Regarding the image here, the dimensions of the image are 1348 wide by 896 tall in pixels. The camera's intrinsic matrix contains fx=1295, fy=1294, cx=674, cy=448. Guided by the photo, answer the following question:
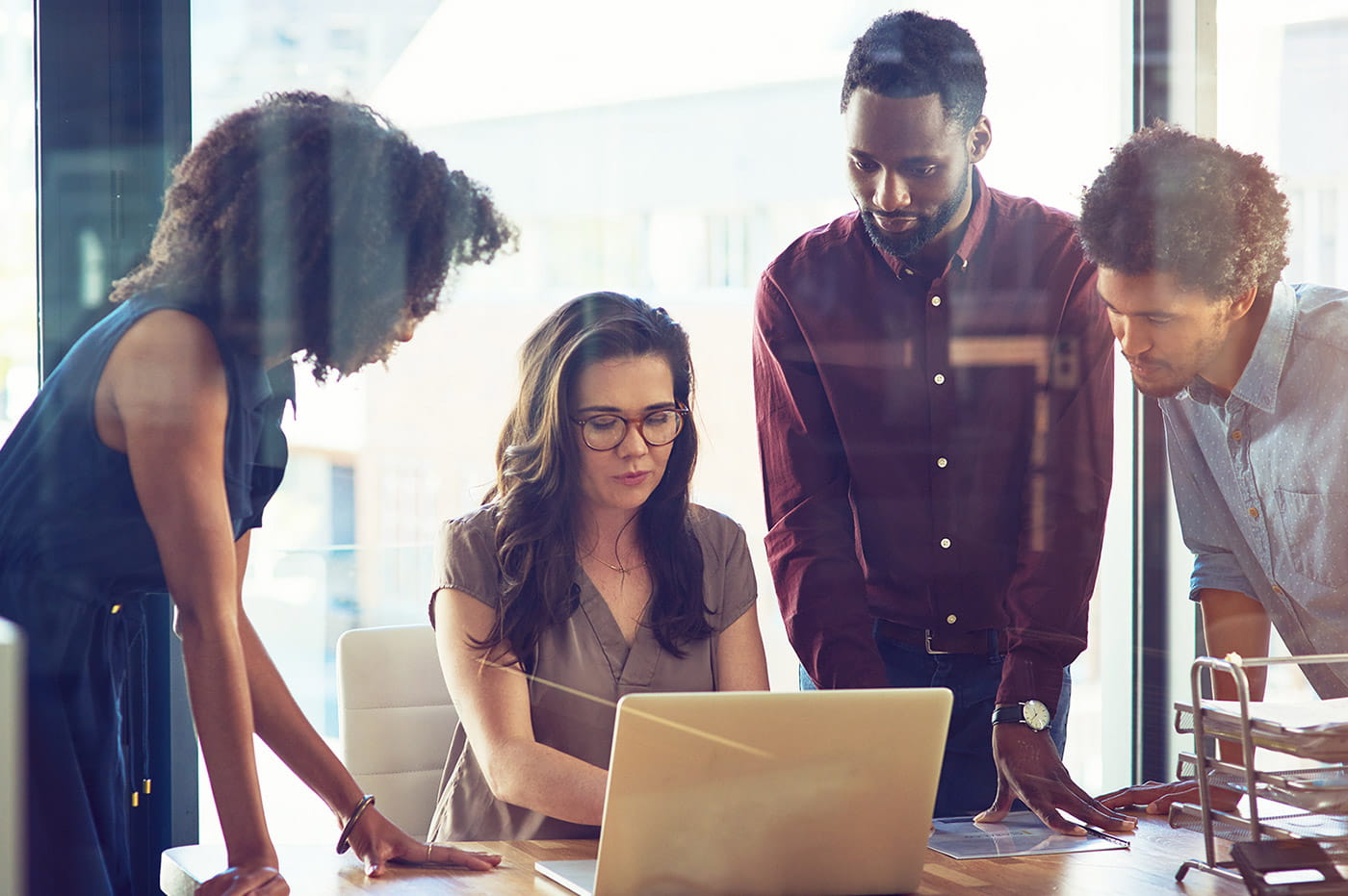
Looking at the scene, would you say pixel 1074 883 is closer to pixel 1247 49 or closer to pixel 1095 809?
pixel 1095 809

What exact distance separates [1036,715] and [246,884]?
1.01 metres

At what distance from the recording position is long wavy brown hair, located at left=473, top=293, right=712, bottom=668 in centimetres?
174

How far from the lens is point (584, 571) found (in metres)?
1.78

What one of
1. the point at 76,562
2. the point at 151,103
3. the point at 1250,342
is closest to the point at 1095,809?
the point at 1250,342

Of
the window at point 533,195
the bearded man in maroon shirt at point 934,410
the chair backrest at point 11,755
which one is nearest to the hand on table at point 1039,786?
the bearded man in maroon shirt at point 934,410

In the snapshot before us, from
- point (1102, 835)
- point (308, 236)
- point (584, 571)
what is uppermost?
point (308, 236)

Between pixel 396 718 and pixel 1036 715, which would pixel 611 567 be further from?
pixel 1036 715

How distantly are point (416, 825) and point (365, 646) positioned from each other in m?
0.26

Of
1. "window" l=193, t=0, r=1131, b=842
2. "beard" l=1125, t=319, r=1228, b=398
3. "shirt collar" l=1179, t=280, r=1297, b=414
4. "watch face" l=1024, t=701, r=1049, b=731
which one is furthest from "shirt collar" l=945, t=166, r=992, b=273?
"watch face" l=1024, t=701, r=1049, b=731

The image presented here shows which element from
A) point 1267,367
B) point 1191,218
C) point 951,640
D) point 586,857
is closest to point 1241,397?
point 1267,367

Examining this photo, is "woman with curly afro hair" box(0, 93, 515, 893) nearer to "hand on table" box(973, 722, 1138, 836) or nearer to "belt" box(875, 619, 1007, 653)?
"hand on table" box(973, 722, 1138, 836)

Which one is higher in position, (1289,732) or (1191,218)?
(1191,218)

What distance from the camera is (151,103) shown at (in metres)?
1.81

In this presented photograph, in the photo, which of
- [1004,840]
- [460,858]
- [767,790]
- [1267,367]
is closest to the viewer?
[767,790]
